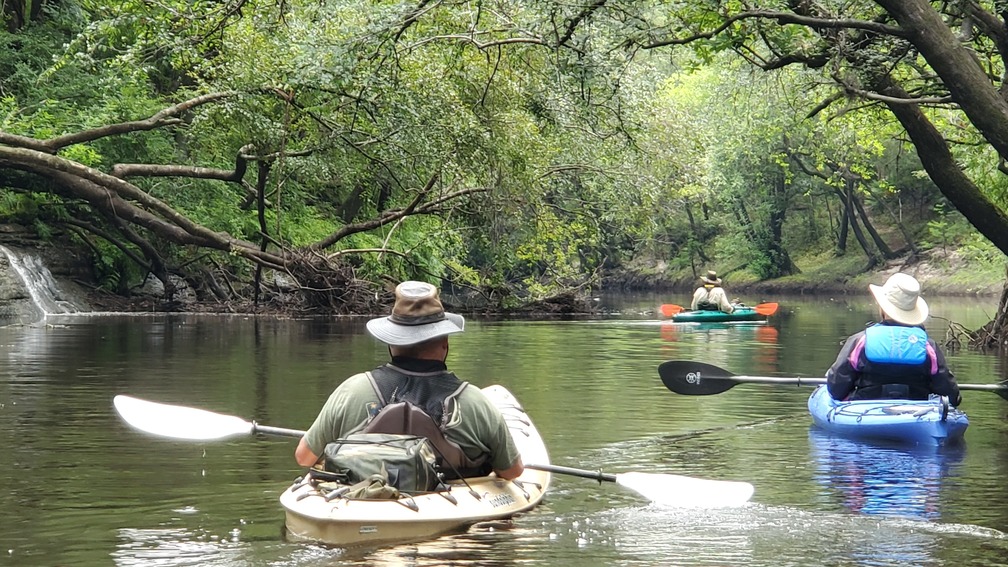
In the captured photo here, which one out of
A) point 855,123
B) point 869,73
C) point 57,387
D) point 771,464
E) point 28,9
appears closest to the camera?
point 771,464

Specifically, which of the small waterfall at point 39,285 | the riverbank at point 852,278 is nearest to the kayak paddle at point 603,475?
the small waterfall at point 39,285

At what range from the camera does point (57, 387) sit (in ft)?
47.2

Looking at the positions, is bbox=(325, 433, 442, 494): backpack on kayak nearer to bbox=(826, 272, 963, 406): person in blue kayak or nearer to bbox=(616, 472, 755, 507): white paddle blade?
bbox=(616, 472, 755, 507): white paddle blade

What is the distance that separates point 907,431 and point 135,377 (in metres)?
8.98

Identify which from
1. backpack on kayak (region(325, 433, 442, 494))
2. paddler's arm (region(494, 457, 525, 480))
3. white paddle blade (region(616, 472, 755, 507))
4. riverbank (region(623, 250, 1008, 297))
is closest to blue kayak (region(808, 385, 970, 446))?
white paddle blade (region(616, 472, 755, 507))

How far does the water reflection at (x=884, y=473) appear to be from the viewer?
817cm

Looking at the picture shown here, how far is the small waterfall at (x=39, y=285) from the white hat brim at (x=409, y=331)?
21903mm

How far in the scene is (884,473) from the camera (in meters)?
9.57

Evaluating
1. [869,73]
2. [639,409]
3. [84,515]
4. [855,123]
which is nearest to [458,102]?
[855,123]

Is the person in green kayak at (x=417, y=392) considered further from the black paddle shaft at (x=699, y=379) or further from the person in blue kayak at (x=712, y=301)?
the person in blue kayak at (x=712, y=301)

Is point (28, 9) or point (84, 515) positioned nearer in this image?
point (84, 515)

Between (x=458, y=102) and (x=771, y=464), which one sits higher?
(x=458, y=102)

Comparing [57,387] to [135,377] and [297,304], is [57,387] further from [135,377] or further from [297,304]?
[297,304]

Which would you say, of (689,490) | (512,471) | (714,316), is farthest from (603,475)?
(714,316)
